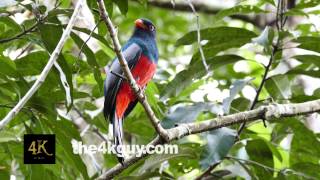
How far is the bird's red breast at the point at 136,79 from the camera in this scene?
2.88m

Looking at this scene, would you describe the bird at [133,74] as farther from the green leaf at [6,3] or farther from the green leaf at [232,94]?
the green leaf at [6,3]

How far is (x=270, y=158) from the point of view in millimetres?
3018

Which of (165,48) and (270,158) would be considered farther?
(165,48)

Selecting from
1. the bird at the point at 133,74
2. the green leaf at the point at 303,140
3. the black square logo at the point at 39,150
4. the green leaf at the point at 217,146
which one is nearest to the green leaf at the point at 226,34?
the bird at the point at 133,74

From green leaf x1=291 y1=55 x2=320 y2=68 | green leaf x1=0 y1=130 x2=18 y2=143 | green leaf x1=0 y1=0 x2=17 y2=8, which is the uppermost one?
green leaf x1=0 y1=0 x2=17 y2=8

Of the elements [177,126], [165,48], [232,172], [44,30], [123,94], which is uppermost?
[165,48]

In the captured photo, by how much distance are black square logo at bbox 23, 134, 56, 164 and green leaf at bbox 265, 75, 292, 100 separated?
112cm

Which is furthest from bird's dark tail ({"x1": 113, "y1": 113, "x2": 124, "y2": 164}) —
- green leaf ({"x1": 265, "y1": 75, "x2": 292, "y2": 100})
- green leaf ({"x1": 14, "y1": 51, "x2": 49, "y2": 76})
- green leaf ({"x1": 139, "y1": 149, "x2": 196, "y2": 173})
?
green leaf ({"x1": 265, "y1": 75, "x2": 292, "y2": 100})

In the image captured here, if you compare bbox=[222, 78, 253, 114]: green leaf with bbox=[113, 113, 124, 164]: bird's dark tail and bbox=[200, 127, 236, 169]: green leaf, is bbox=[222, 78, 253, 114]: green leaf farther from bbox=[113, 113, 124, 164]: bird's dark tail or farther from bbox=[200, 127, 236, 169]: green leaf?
bbox=[113, 113, 124, 164]: bird's dark tail

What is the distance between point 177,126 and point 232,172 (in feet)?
1.83

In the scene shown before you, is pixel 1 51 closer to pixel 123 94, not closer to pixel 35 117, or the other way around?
pixel 35 117

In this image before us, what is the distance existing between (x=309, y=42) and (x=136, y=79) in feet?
2.82

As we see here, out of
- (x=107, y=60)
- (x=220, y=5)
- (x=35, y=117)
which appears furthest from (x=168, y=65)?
(x=35, y=117)

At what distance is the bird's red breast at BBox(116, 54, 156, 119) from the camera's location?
2.88 m
